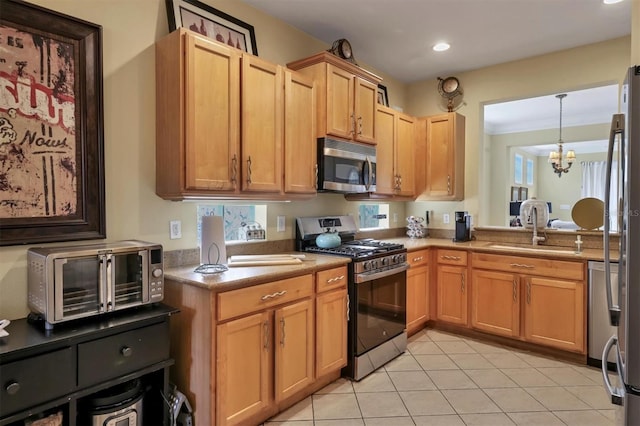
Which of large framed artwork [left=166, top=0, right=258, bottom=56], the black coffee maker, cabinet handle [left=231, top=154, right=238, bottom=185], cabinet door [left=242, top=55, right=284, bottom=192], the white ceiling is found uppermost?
the white ceiling

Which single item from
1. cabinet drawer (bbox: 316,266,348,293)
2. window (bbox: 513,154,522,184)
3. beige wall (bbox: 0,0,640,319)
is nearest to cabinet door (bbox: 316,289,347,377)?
cabinet drawer (bbox: 316,266,348,293)

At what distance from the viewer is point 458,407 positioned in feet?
8.00

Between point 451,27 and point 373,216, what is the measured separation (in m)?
2.06

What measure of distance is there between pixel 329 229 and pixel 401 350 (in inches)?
49.2

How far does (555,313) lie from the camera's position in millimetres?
3186

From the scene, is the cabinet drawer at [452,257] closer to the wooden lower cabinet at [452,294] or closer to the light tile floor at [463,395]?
the wooden lower cabinet at [452,294]

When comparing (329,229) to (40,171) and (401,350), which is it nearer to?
(401,350)

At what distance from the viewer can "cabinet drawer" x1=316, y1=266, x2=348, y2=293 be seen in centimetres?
253

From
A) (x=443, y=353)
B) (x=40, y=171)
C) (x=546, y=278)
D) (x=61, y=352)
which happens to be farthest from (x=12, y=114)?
(x=546, y=278)

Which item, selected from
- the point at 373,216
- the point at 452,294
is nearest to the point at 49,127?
the point at 373,216

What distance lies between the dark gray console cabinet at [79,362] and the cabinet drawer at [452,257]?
2783 millimetres

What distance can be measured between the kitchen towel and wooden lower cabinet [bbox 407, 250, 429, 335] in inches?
76.6

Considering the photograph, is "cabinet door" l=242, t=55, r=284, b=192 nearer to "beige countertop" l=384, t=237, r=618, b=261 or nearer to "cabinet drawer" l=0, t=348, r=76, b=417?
"cabinet drawer" l=0, t=348, r=76, b=417

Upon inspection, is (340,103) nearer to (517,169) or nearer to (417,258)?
(417,258)
